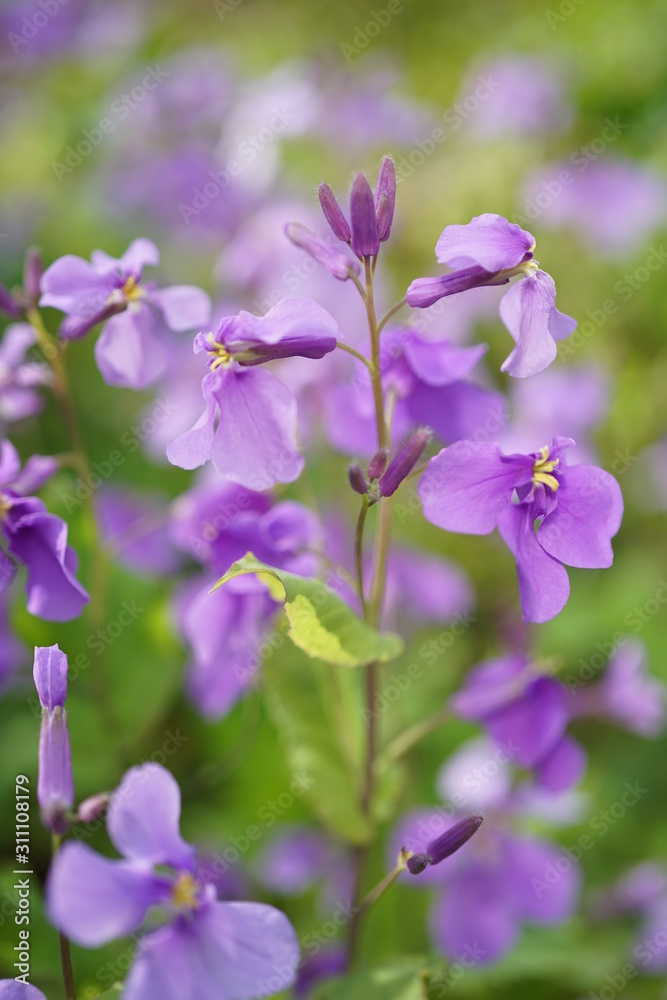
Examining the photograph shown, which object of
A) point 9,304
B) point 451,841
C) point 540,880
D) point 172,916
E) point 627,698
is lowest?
point 540,880

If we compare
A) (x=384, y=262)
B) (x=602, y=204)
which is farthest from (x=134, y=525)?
(x=602, y=204)

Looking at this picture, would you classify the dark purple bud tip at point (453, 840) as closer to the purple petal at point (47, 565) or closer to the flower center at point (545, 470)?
the flower center at point (545, 470)

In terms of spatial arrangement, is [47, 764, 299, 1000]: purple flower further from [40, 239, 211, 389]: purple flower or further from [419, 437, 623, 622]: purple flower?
[40, 239, 211, 389]: purple flower

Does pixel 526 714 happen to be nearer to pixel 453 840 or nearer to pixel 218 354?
pixel 453 840

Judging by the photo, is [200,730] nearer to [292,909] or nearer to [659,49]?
[292,909]

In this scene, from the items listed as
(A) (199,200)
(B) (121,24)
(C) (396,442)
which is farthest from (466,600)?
(B) (121,24)

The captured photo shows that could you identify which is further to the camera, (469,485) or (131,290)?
(131,290)
